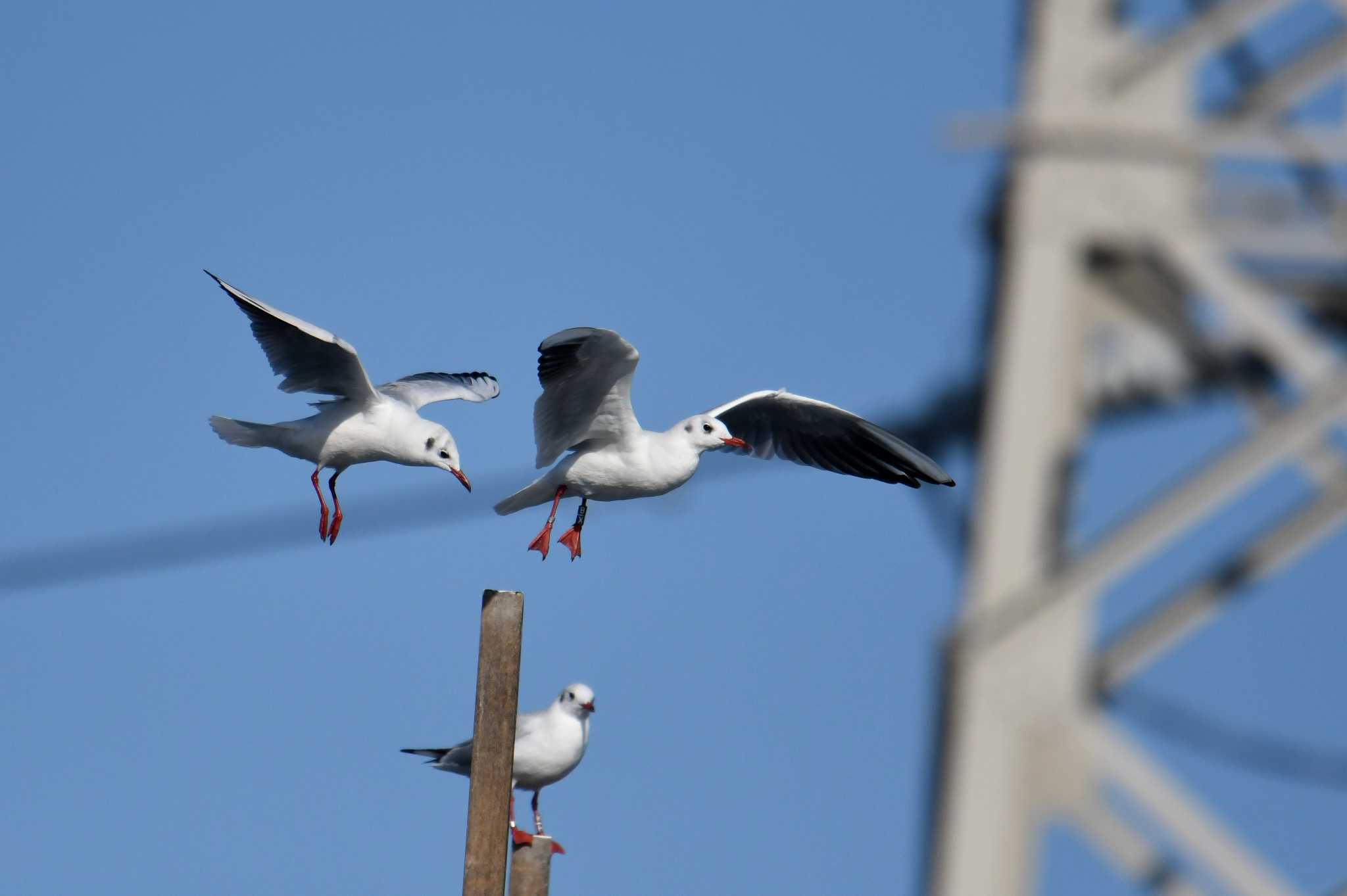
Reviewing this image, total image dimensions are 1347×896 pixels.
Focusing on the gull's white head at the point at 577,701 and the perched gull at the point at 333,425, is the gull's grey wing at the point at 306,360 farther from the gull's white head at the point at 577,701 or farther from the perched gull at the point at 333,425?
the gull's white head at the point at 577,701

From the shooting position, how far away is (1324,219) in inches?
188

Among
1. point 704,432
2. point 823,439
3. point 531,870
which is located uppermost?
point 823,439

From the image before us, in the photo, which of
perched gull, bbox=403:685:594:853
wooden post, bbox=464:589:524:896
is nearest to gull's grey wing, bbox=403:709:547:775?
perched gull, bbox=403:685:594:853

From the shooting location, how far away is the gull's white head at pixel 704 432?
6.51 metres

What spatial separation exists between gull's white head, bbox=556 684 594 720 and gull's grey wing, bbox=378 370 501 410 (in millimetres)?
1188

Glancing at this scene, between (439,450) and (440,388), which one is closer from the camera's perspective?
(439,450)

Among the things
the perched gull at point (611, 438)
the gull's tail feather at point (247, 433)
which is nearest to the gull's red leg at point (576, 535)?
the perched gull at point (611, 438)

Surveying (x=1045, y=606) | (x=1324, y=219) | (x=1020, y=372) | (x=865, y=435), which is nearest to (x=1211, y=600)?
(x=1045, y=606)

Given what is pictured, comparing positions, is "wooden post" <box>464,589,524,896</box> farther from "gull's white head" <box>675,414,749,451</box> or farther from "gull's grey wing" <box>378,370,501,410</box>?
"gull's grey wing" <box>378,370,501,410</box>

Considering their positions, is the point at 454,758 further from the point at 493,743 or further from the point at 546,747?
the point at 493,743

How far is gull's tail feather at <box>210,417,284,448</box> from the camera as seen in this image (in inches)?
252

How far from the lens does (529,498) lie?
260 inches

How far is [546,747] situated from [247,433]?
1.54 m

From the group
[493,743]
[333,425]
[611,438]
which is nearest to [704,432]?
[611,438]
